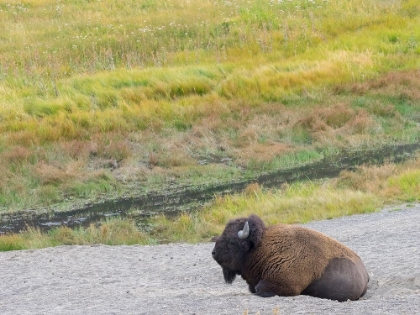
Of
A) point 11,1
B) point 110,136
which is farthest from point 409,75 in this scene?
point 11,1

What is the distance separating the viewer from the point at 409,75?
1059 inches

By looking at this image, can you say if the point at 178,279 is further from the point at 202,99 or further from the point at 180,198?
the point at 202,99

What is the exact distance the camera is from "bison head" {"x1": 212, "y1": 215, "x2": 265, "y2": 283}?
32.1 feet

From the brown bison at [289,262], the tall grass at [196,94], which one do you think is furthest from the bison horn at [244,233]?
the tall grass at [196,94]

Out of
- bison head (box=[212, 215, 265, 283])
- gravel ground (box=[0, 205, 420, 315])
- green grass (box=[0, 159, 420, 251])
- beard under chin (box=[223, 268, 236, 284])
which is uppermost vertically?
bison head (box=[212, 215, 265, 283])

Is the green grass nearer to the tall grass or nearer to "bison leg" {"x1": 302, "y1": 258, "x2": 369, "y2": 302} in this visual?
the tall grass

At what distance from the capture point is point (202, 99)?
2484 centimetres

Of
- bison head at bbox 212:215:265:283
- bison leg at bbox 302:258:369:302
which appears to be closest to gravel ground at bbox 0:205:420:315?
bison leg at bbox 302:258:369:302

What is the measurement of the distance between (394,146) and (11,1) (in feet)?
90.9

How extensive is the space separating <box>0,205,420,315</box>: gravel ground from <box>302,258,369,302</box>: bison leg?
0.18m

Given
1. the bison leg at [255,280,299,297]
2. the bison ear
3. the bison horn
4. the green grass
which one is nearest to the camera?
the bison leg at [255,280,299,297]

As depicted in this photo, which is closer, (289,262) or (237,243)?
(289,262)

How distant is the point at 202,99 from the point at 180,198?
683cm

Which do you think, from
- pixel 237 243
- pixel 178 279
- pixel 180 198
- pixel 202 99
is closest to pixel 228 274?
pixel 237 243
